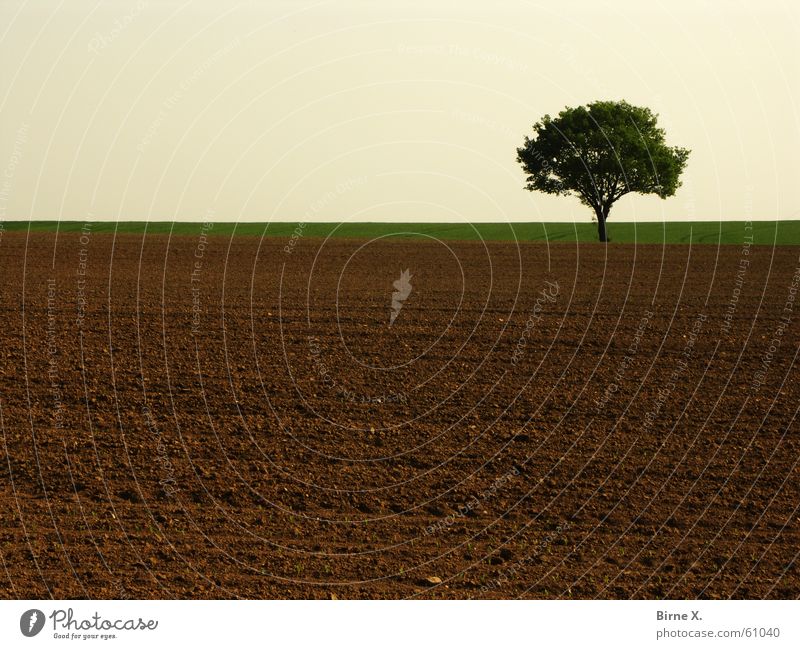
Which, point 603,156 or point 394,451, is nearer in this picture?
point 394,451

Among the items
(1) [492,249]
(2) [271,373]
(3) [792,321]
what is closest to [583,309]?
(3) [792,321]

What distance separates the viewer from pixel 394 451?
436 inches

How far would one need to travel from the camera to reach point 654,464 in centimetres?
1076

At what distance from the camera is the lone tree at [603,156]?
5819 centimetres

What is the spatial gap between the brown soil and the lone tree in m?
38.9

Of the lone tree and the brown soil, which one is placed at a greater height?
the lone tree

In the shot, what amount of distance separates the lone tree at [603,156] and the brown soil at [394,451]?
3892 centimetres

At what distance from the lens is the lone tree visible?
191 feet

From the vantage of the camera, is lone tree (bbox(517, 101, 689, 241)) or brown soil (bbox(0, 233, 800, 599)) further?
lone tree (bbox(517, 101, 689, 241))

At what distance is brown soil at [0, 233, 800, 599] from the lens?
8312mm

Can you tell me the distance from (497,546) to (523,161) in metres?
58.1

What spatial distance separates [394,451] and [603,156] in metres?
50.5

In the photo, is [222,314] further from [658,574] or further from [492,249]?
[492,249]

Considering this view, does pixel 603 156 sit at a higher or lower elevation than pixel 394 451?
higher
